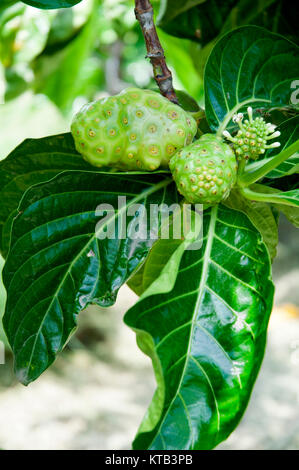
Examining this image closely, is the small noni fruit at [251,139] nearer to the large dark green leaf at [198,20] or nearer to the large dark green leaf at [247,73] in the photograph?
the large dark green leaf at [247,73]

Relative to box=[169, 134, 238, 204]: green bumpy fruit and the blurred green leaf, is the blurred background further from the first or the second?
box=[169, 134, 238, 204]: green bumpy fruit

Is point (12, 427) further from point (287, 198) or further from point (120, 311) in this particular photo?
point (287, 198)

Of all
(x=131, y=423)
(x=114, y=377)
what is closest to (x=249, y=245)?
(x=131, y=423)

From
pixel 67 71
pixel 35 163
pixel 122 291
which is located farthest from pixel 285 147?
pixel 122 291

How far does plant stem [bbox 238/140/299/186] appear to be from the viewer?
519 millimetres

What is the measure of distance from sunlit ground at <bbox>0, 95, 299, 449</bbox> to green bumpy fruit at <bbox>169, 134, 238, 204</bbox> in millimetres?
1933

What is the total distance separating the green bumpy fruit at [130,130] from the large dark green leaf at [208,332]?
10 cm

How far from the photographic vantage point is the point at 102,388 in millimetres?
3016

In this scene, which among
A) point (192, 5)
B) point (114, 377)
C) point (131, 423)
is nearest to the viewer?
point (192, 5)

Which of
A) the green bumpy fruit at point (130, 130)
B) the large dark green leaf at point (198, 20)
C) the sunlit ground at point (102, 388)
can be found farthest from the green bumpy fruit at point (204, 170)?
the sunlit ground at point (102, 388)

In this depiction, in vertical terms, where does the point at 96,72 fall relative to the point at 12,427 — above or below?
above

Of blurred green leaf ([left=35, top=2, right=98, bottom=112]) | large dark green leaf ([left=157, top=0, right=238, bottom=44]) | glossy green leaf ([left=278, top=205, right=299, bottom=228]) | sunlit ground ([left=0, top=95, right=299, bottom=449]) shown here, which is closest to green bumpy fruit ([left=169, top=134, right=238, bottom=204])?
glossy green leaf ([left=278, top=205, right=299, bottom=228])

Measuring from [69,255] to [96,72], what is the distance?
6.67 feet

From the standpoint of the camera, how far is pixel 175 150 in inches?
21.0
